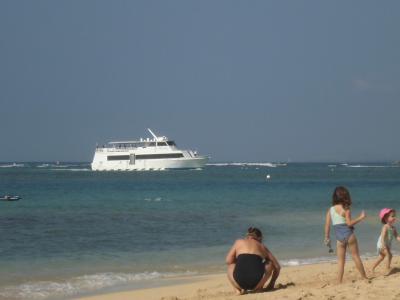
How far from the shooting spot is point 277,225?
2059 cm

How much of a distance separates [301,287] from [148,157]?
8037 cm

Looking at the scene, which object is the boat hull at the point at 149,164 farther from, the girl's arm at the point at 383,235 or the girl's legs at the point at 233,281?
the girl's legs at the point at 233,281

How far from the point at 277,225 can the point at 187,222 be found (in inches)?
114

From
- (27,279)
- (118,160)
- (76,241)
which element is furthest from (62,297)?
(118,160)

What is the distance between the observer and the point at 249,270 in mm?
8047

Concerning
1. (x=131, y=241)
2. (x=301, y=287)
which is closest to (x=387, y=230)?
(x=301, y=287)

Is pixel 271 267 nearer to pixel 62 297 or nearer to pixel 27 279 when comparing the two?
pixel 62 297

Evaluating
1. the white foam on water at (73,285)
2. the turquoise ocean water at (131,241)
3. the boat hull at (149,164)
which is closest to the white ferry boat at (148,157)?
the boat hull at (149,164)

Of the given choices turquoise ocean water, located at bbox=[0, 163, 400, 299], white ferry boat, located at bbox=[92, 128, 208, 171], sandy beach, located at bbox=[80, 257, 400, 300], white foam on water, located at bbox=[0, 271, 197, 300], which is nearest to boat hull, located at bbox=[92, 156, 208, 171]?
white ferry boat, located at bbox=[92, 128, 208, 171]

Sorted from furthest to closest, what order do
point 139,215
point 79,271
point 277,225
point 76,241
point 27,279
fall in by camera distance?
point 139,215 < point 277,225 < point 76,241 < point 79,271 < point 27,279

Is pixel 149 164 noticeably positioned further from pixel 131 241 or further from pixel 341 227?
pixel 341 227

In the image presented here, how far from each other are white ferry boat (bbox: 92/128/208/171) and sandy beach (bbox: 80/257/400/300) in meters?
76.2

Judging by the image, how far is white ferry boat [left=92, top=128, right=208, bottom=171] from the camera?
288 ft

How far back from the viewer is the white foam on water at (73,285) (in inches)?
399
